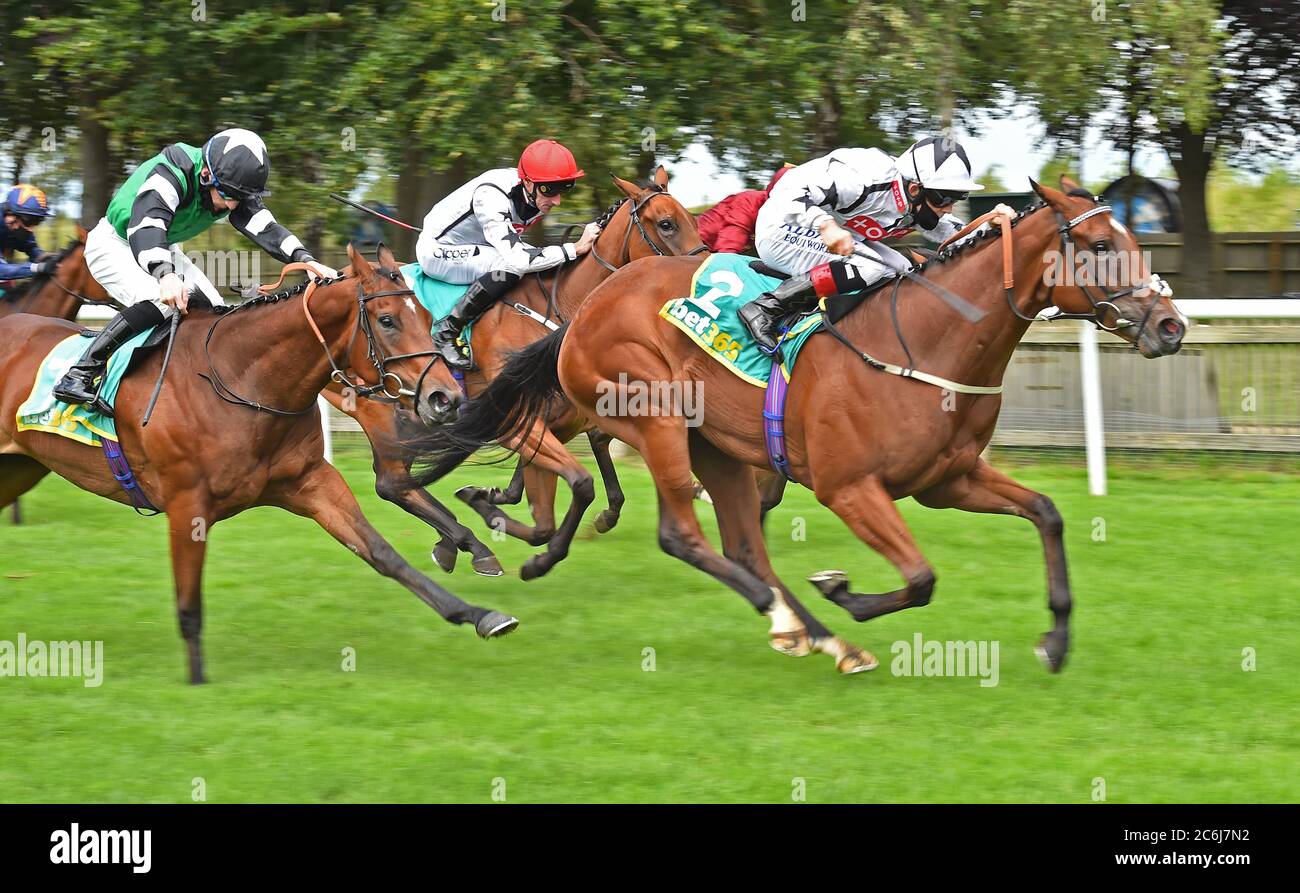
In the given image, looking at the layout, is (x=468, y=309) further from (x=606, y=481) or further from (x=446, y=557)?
(x=446, y=557)

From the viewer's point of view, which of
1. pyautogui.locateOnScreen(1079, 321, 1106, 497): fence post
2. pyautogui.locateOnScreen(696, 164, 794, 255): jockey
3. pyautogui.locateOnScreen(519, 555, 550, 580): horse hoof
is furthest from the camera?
pyautogui.locateOnScreen(1079, 321, 1106, 497): fence post

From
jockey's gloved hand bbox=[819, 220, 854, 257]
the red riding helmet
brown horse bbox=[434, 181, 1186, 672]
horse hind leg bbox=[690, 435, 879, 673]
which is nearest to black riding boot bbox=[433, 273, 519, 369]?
the red riding helmet

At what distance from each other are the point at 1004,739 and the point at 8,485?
161 inches

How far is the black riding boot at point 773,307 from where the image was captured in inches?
233

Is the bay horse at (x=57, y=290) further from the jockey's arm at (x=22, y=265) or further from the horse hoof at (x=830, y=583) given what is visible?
the horse hoof at (x=830, y=583)

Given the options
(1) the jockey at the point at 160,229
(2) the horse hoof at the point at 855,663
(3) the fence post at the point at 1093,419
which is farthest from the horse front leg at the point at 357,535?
(3) the fence post at the point at 1093,419

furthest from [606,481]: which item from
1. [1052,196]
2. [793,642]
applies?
[1052,196]

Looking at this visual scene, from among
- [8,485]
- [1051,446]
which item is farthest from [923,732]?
[1051,446]

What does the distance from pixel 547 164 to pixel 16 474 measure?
2753mm

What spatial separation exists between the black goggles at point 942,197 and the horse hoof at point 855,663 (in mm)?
1645

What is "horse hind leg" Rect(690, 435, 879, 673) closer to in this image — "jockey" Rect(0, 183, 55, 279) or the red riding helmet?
the red riding helmet

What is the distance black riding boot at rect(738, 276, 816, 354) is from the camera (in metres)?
5.92

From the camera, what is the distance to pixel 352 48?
12641mm

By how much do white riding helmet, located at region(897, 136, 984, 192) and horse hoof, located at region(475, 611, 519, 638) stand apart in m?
2.13
